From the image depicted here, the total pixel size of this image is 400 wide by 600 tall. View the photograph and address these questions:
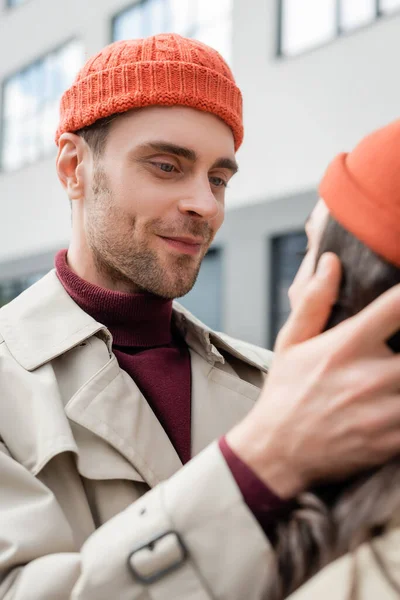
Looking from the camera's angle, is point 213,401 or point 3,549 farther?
point 213,401

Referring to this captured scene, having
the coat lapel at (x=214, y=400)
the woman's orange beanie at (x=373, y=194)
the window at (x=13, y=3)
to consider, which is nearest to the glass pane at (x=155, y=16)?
the window at (x=13, y=3)

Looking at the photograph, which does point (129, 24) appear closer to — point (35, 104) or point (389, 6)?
point (35, 104)

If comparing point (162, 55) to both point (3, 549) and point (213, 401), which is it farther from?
point (3, 549)

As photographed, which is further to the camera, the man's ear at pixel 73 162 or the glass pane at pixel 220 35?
the glass pane at pixel 220 35

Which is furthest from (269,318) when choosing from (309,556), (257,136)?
(309,556)

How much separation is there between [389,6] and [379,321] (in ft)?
20.7

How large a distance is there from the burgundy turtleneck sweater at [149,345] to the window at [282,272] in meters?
5.00

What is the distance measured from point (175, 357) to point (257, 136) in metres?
5.80

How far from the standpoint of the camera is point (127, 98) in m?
1.83

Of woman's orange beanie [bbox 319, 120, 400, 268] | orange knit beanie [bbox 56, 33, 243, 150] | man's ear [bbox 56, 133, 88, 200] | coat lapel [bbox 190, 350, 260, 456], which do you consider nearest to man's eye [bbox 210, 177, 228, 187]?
orange knit beanie [bbox 56, 33, 243, 150]

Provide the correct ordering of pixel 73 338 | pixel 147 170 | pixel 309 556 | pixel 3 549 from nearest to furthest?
pixel 309 556 → pixel 3 549 → pixel 73 338 → pixel 147 170

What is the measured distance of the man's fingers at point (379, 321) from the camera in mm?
851

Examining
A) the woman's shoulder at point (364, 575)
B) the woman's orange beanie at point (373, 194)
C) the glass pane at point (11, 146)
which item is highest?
the woman's orange beanie at point (373, 194)

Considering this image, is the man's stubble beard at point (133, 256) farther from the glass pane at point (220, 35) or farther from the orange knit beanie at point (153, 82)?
the glass pane at point (220, 35)
